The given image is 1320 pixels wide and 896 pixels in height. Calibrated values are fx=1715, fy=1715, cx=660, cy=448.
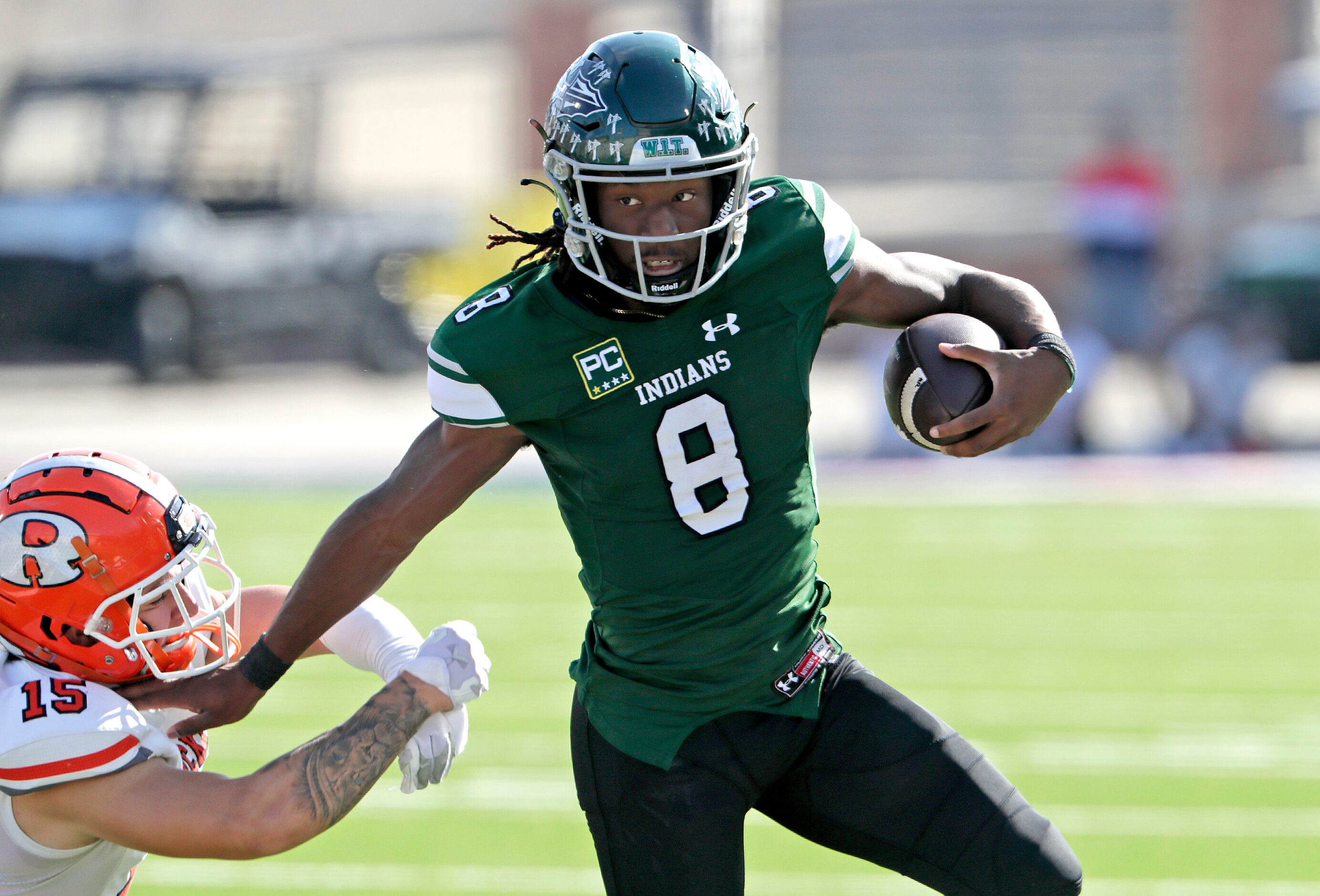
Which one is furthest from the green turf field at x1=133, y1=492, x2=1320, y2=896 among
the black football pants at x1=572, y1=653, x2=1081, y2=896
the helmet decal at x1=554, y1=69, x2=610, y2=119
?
the helmet decal at x1=554, y1=69, x2=610, y2=119

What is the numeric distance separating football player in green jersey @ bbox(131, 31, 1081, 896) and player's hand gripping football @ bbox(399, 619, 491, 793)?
18 centimetres

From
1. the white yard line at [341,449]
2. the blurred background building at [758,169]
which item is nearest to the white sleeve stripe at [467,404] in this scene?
the white yard line at [341,449]

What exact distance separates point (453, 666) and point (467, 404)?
15.2 inches

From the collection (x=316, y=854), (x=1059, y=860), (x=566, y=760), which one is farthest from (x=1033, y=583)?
(x=1059, y=860)

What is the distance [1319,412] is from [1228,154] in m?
8.91

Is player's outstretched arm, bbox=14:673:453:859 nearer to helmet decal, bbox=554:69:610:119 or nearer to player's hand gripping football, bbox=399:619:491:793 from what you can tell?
player's hand gripping football, bbox=399:619:491:793

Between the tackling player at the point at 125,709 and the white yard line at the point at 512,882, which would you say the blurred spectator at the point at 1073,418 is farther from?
the tackling player at the point at 125,709

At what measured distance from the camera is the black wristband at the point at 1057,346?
8.71 feet

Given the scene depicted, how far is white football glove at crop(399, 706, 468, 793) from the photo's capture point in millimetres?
2545

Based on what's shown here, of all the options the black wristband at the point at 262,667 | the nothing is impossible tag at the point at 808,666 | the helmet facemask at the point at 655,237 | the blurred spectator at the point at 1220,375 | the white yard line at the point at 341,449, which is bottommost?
the white yard line at the point at 341,449

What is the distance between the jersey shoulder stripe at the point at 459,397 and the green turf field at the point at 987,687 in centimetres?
182

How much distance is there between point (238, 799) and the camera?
7.80 feet

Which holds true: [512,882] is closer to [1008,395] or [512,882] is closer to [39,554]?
[39,554]

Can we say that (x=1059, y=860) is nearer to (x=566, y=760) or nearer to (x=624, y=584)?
(x=624, y=584)
